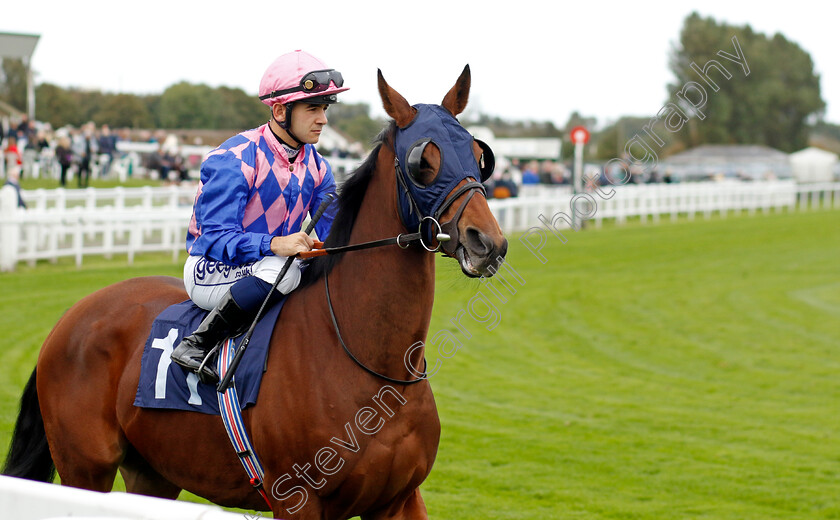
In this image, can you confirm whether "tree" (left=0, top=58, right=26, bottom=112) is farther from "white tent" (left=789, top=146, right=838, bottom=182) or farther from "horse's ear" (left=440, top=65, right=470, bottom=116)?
"white tent" (left=789, top=146, right=838, bottom=182)

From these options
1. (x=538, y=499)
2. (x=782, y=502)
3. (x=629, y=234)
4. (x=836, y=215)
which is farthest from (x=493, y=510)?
(x=836, y=215)

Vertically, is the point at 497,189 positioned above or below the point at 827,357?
above

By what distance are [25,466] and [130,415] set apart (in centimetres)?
79

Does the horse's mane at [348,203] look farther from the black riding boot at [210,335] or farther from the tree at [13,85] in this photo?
the tree at [13,85]

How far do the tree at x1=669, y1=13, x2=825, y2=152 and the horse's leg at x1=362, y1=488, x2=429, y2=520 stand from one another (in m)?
71.5

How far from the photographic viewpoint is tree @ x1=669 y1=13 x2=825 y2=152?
72.3m

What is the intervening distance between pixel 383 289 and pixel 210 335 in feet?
2.24

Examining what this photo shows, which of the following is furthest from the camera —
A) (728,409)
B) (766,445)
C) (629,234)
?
(629,234)

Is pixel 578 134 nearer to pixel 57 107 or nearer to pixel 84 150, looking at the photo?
pixel 84 150

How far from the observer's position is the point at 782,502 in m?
5.45

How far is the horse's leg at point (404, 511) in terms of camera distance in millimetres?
3086

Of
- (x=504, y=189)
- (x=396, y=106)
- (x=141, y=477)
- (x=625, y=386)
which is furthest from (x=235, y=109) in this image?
(x=396, y=106)

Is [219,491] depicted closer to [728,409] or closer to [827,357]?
[728,409]

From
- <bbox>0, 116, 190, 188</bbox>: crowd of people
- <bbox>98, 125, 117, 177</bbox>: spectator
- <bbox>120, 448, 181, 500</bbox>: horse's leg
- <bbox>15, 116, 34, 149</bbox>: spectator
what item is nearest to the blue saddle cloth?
<bbox>120, 448, 181, 500</bbox>: horse's leg
